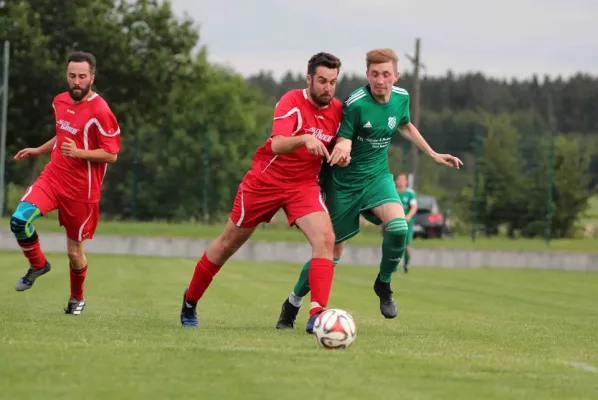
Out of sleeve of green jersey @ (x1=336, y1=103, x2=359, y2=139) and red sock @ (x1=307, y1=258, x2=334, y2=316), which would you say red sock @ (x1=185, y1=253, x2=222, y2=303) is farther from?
sleeve of green jersey @ (x1=336, y1=103, x2=359, y2=139)

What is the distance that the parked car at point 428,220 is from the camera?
44406 millimetres

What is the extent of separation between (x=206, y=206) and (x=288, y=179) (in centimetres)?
2755

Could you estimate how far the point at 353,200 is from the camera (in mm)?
10750

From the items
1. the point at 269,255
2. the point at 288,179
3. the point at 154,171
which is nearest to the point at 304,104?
the point at 288,179

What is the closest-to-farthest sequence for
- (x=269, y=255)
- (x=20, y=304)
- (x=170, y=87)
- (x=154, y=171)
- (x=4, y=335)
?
(x=4, y=335)
(x=20, y=304)
(x=269, y=255)
(x=154, y=171)
(x=170, y=87)

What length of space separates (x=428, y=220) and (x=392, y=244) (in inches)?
1351

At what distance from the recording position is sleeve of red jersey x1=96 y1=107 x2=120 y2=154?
11.5 m

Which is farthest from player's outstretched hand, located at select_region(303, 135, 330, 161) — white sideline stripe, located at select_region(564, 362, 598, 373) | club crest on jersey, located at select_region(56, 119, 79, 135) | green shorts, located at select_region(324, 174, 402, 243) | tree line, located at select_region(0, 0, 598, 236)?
tree line, located at select_region(0, 0, 598, 236)

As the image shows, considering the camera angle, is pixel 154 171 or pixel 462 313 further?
pixel 154 171

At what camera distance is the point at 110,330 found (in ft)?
31.6

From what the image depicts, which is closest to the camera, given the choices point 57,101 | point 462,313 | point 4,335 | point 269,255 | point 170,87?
point 4,335

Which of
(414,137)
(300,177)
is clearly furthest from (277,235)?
(300,177)

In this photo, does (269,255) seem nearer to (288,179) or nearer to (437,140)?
(437,140)

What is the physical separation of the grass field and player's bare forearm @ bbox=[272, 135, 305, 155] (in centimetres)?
143
